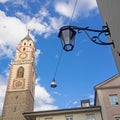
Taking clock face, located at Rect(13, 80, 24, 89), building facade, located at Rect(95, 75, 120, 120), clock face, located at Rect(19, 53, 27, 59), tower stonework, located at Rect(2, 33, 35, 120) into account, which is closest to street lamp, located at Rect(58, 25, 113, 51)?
building facade, located at Rect(95, 75, 120, 120)

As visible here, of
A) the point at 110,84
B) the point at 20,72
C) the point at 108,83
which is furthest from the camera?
the point at 20,72

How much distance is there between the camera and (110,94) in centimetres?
2667

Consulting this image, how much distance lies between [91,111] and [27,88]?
34.2 metres

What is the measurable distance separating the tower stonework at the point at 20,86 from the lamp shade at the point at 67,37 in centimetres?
4883

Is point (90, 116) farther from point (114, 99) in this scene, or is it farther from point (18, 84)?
point (18, 84)

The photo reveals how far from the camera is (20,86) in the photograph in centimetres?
5894

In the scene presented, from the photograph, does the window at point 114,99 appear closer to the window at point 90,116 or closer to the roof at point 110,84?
the roof at point 110,84

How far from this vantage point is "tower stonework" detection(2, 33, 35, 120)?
53.8 meters

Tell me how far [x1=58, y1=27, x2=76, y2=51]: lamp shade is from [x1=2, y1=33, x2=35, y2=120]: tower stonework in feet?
160

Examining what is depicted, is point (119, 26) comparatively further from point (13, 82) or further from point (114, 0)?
point (13, 82)

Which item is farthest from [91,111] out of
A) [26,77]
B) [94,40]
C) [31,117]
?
[26,77]

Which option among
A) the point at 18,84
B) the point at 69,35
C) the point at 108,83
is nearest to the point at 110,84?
the point at 108,83

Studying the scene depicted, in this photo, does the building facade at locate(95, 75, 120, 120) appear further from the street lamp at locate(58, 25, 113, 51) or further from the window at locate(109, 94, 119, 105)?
the street lamp at locate(58, 25, 113, 51)

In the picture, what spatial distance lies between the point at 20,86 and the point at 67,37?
5469 cm
